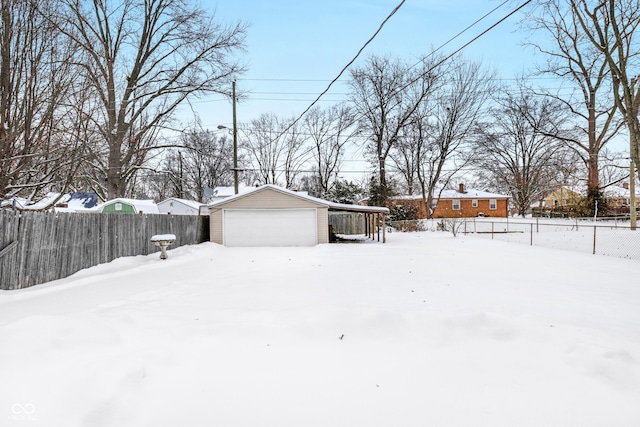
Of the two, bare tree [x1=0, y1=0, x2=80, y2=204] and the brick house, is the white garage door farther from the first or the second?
the brick house

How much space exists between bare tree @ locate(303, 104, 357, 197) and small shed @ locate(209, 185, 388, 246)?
18748mm

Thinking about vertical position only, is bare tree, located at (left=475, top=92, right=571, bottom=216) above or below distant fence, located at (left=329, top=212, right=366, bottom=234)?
above

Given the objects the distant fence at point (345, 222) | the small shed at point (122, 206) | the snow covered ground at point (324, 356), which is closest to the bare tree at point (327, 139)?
the distant fence at point (345, 222)

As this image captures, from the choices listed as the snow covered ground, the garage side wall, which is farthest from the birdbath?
the garage side wall

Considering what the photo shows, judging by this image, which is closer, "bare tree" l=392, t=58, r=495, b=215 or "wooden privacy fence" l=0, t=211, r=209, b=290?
"wooden privacy fence" l=0, t=211, r=209, b=290

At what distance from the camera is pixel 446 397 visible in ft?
8.36

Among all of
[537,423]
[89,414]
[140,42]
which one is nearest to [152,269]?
[89,414]

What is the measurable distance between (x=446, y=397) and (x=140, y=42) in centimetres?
1929

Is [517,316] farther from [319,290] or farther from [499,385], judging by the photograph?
[319,290]

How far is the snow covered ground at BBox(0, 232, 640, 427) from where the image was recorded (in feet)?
7.70

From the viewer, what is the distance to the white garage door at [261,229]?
14.4 m

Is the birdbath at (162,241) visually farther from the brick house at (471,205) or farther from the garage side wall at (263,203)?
the brick house at (471,205)

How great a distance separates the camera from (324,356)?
322 centimetres

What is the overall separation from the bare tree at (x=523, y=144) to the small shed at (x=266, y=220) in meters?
21.9
